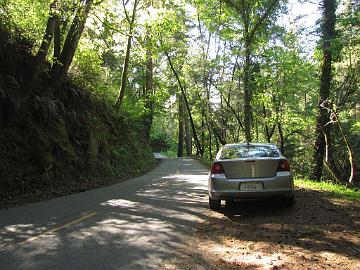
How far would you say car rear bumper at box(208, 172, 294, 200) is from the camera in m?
8.82

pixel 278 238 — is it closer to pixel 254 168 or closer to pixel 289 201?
pixel 254 168

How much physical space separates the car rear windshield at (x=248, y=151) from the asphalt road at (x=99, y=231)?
1553 mm

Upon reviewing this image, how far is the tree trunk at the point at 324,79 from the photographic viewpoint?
1561 cm

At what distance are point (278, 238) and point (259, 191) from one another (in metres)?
2.05

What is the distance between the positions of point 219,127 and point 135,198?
113 ft

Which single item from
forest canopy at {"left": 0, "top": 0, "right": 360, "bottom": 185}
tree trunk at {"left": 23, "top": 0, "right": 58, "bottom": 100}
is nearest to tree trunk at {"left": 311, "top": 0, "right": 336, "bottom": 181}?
forest canopy at {"left": 0, "top": 0, "right": 360, "bottom": 185}

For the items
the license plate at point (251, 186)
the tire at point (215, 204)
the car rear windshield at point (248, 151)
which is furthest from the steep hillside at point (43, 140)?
the license plate at point (251, 186)

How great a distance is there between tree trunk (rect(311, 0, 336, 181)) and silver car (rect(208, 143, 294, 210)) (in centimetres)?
756

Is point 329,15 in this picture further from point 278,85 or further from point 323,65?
point 278,85

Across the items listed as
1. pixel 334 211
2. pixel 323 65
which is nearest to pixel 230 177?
pixel 334 211

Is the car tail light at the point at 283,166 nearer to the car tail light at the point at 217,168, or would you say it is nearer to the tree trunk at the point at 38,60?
the car tail light at the point at 217,168

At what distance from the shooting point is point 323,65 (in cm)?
1669

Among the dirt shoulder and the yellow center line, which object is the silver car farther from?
Answer: the yellow center line

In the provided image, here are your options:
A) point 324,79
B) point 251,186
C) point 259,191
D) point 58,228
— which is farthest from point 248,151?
point 324,79
